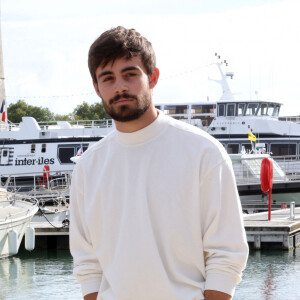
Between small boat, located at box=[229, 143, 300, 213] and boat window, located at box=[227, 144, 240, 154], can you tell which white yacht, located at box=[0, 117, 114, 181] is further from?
small boat, located at box=[229, 143, 300, 213]

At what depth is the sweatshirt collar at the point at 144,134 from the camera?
2777 millimetres

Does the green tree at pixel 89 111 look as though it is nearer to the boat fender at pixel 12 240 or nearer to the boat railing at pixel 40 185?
the boat railing at pixel 40 185

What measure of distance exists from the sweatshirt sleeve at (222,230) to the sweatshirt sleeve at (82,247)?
431 millimetres

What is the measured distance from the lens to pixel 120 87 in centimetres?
275

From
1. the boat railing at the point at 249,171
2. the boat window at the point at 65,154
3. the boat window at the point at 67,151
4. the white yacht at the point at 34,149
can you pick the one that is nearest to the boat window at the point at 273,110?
the white yacht at the point at 34,149

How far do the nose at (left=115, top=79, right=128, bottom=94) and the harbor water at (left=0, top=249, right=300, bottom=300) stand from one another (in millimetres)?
11629

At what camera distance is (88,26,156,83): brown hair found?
107 inches

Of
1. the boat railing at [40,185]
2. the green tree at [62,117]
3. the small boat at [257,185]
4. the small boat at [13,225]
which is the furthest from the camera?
the green tree at [62,117]

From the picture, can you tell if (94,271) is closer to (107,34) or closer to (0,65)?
(107,34)

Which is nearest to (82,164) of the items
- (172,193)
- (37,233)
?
(172,193)

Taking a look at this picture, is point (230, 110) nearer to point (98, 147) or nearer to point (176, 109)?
point (176, 109)

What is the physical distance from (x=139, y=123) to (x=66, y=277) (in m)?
14.6

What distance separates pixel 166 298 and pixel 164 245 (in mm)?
171

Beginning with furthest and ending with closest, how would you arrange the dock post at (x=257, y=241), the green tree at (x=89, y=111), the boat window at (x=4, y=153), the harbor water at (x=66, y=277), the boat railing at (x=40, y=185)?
1. the green tree at (x=89, y=111)
2. the boat window at (x=4, y=153)
3. the boat railing at (x=40, y=185)
4. the dock post at (x=257, y=241)
5. the harbor water at (x=66, y=277)
